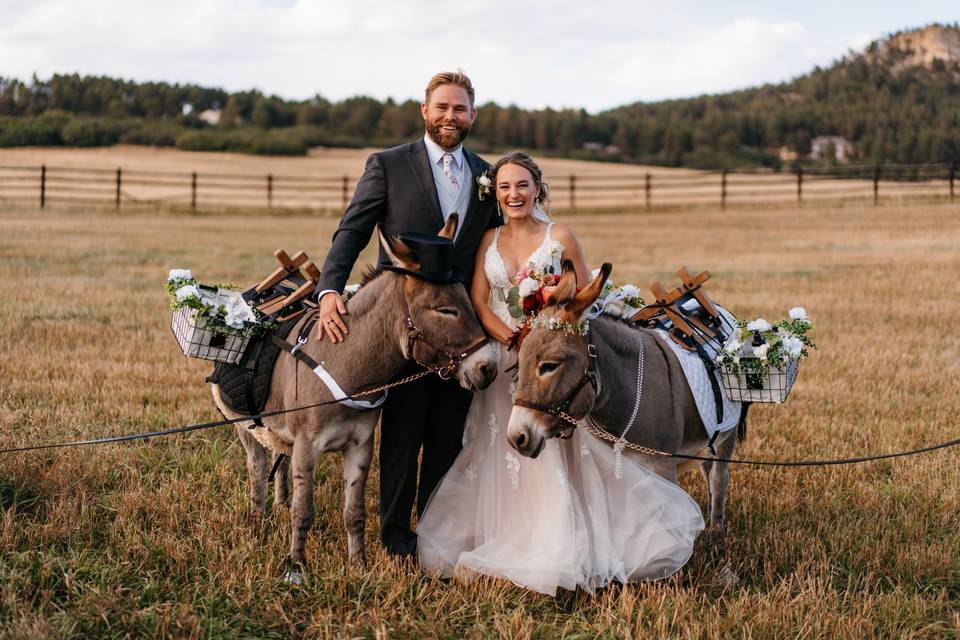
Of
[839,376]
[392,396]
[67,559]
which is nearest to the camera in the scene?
[67,559]

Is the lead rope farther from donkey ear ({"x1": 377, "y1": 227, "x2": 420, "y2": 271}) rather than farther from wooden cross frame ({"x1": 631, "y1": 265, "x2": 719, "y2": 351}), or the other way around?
donkey ear ({"x1": 377, "y1": 227, "x2": 420, "y2": 271})

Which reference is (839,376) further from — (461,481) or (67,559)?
(67,559)

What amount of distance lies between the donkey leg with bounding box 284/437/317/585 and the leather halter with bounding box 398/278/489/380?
83 centimetres

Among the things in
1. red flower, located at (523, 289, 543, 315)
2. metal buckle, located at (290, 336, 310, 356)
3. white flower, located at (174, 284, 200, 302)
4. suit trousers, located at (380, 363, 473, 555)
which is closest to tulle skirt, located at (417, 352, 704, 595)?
suit trousers, located at (380, 363, 473, 555)

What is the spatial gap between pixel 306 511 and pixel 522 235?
77.9 inches

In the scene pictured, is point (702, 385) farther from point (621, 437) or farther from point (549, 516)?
point (549, 516)

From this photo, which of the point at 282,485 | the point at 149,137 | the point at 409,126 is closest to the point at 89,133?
the point at 149,137

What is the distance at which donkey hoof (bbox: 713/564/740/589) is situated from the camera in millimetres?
4820

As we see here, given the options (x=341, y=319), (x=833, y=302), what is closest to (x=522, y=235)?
Answer: (x=341, y=319)

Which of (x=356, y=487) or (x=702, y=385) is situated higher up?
(x=702, y=385)

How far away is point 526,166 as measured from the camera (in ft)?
15.8

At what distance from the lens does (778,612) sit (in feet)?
14.2

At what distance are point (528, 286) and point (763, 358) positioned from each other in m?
1.61

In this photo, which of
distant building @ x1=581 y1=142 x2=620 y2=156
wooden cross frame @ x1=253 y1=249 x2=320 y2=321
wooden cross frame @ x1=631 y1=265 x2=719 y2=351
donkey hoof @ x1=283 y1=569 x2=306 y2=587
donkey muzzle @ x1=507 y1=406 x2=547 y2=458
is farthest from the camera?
distant building @ x1=581 y1=142 x2=620 y2=156
